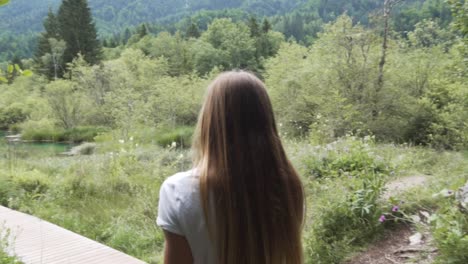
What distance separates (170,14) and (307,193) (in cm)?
11620

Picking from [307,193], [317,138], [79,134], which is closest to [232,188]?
[307,193]

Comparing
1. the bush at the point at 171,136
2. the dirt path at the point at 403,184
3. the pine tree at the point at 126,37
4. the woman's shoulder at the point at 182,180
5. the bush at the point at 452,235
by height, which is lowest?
the bush at the point at 171,136

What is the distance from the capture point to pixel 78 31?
39406 mm

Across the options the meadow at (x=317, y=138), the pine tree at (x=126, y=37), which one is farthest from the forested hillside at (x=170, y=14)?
the meadow at (x=317, y=138)

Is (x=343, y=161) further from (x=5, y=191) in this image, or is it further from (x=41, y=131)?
(x=41, y=131)

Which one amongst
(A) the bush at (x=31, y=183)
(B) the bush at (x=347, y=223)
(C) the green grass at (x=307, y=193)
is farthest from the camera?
(A) the bush at (x=31, y=183)

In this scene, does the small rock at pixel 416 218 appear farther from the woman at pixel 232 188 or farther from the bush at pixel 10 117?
Result: the bush at pixel 10 117

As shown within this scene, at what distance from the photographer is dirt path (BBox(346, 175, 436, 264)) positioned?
335 cm

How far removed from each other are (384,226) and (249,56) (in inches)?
1521

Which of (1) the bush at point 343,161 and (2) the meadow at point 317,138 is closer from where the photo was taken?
(2) the meadow at point 317,138

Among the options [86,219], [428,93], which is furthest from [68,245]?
[428,93]

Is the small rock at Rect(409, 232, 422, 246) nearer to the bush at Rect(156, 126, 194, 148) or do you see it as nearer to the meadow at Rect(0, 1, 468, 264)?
the meadow at Rect(0, 1, 468, 264)

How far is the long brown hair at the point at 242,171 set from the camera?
47.8 inches

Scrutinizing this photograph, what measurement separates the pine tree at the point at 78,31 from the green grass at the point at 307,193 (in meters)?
32.1
